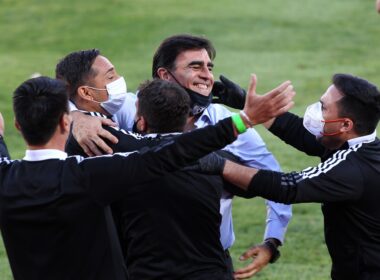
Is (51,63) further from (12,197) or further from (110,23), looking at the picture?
(12,197)

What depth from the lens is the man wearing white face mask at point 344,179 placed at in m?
5.48

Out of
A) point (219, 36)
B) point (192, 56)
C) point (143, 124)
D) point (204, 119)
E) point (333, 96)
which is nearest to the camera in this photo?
point (143, 124)

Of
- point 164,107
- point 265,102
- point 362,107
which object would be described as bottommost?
point 362,107

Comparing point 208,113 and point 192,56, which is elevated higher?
point 192,56

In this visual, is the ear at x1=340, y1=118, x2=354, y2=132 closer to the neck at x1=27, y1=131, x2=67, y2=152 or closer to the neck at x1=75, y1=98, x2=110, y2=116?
the neck at x1=75, y1=98, x2=110, y2=116

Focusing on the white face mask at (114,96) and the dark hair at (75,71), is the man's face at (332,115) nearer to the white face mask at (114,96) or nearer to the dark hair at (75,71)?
the white face mask at (114,96)

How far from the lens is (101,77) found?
19.9 ft

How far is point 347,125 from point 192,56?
1.19 metres

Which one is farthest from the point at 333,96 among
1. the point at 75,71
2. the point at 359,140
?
the point at 75,71

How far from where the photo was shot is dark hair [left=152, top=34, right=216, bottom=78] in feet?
21.2

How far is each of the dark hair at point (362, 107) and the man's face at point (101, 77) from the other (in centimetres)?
142

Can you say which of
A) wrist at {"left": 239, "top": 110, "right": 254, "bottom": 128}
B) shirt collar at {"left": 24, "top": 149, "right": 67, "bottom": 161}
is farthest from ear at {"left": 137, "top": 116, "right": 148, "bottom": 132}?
wrist at {"left": 239, "top": 110, "right": 254, "bottom": 128}

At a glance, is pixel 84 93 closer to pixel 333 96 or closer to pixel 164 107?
pixel 164 107

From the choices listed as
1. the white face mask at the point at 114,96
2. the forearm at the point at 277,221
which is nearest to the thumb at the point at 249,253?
the forearm at the point at 277,221
